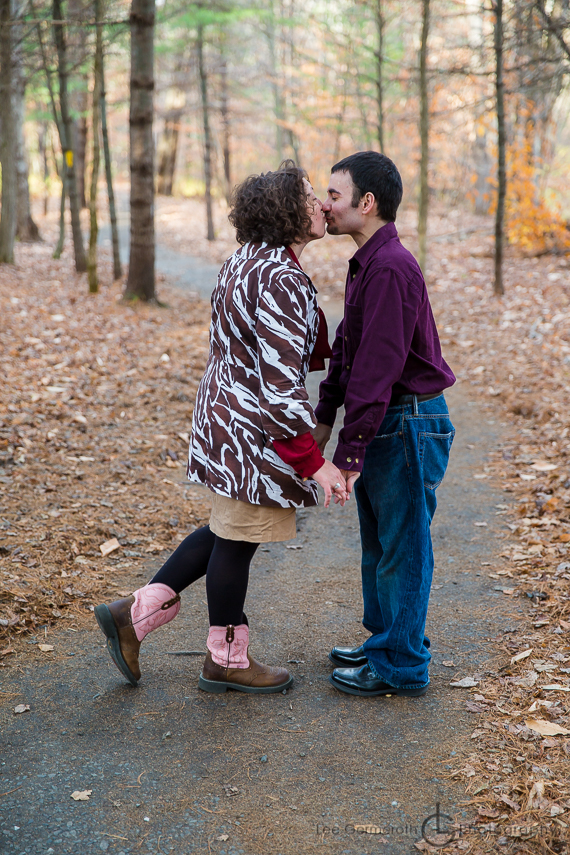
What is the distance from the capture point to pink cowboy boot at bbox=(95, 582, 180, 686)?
303 centimetres

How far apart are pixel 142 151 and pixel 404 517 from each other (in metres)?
10.2

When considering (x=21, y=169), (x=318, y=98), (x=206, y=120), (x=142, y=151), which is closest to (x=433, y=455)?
(x=142, y=151)

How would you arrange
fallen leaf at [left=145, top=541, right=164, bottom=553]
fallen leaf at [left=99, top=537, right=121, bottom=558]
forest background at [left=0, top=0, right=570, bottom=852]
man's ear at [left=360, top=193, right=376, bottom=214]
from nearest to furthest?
man's ear at [left=360, top=193, right=376, bottom=214] < forest background at [left=0, top=0, right=570, bottom=852] < fallen leaf at [left=99, top=537, right=121, bottom=558] < fallen leaf at [left=145, top=541, right=164, bottom=553]

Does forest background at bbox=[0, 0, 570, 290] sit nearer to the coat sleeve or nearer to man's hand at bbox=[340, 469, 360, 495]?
the coat sleeve

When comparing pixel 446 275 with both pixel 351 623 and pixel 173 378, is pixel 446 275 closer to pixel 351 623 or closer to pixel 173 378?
pixel 173 378

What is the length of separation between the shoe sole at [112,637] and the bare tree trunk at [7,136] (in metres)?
12.2

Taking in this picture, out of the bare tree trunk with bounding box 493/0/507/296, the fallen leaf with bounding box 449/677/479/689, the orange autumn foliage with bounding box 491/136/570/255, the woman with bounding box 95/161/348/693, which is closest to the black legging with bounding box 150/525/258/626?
the woman with bounding box 95/161/348/693

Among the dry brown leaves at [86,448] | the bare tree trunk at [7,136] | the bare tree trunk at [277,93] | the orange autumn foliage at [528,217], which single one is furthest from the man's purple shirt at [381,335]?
the bare tree trunk at [277,93]

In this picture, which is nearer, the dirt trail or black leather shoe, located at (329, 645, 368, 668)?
the dirt trail

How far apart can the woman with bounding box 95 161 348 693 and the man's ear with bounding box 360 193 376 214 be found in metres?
0.16

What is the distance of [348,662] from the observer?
339 cm

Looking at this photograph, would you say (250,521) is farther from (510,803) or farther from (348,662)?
(510,803)

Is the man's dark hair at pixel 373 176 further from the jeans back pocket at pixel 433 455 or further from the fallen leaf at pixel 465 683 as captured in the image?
the fallen leaf at pixel 465 683

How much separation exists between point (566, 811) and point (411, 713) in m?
0.79
